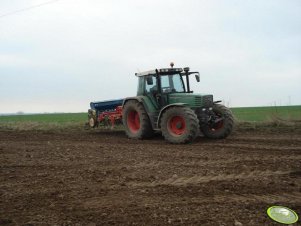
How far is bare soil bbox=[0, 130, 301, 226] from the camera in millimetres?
4949

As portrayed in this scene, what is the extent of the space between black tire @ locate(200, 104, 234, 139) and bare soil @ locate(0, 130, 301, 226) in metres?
1.80

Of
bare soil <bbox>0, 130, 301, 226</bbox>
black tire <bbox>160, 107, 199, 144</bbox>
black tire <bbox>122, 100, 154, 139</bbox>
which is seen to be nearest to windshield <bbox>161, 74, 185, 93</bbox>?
black tire <bbox>122, 100, 154, 139</bbox>

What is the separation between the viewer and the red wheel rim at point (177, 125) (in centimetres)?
1180

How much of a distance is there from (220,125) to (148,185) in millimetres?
6695

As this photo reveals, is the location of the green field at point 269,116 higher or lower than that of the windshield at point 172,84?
lower

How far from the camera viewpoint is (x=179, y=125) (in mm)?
11797

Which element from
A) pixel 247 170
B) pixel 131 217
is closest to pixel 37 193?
pixel 131 217

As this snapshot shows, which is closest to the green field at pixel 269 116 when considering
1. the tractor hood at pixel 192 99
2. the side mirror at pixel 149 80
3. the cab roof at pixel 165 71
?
the tractor hood at pixel 192 99

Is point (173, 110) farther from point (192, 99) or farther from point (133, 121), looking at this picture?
point (133, 121)

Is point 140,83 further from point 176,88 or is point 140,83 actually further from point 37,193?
point 37,193

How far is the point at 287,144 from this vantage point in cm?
1105

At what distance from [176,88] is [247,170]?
228 inches

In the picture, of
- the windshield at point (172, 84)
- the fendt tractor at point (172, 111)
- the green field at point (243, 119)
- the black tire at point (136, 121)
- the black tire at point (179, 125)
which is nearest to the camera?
the black tire at point (179, 125)

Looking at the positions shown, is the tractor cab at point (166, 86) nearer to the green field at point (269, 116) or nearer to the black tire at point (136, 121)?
the black tire at point (136, 121)
